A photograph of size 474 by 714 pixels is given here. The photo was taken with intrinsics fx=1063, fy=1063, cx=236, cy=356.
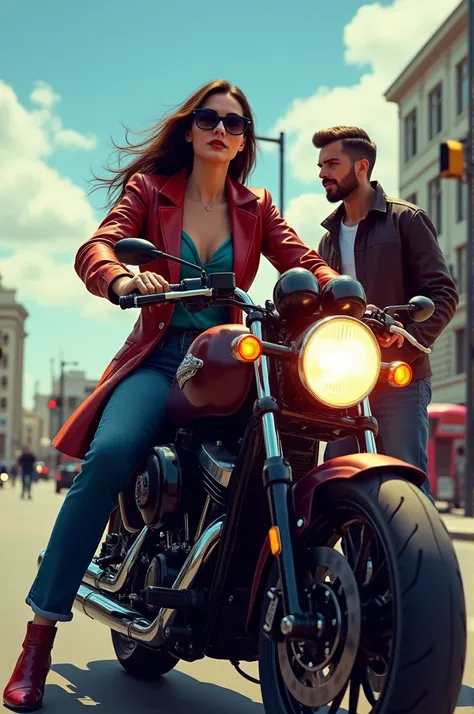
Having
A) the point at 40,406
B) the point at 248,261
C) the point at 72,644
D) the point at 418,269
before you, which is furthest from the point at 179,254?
the point at 40,406

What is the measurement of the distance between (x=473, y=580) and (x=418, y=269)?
4.30 metres

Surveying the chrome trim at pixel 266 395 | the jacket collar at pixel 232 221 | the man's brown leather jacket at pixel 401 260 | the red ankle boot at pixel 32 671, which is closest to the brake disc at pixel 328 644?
the chrome trim at pixel 266 395

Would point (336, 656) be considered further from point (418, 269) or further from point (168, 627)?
point (418, 269)

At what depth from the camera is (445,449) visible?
24.7m

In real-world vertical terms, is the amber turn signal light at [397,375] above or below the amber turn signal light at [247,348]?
below

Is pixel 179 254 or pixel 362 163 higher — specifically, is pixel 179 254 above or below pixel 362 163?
below

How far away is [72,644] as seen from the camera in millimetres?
5086

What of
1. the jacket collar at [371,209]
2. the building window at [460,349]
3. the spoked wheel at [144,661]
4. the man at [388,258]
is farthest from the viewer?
the building window at [460,349]

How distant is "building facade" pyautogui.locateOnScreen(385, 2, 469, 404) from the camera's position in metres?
37.9

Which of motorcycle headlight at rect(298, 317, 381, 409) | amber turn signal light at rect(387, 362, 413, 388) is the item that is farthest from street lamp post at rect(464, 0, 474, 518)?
motorcycle headlight at rect(298, 317, 381, 409)

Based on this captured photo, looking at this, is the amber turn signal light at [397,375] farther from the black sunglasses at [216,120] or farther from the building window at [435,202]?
the building window at [435,202]

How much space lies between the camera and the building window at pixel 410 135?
4378cm

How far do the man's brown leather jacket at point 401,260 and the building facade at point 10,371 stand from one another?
410 feet

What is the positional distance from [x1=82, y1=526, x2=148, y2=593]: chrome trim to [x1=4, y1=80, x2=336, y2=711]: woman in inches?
6.5
